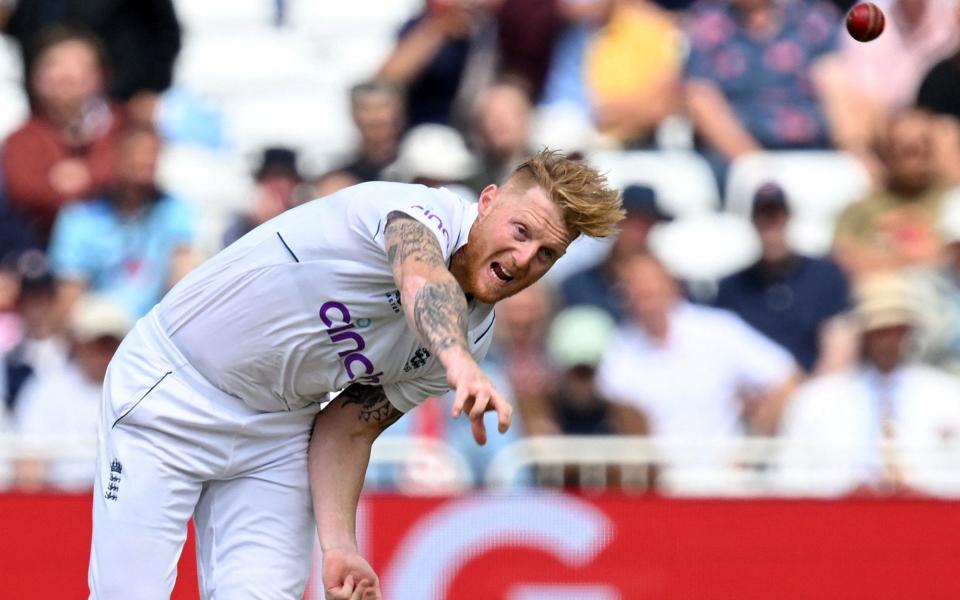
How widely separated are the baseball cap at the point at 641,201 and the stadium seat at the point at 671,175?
0.38 metres

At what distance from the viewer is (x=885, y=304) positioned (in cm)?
873

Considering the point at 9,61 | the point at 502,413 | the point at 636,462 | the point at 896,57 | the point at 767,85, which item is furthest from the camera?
the point at 9,61

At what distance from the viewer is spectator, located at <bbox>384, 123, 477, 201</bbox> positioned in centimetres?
980

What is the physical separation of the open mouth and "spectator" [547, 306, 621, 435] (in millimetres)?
4241

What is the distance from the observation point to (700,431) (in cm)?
873

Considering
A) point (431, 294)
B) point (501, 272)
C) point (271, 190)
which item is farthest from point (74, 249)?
point (431, 294)

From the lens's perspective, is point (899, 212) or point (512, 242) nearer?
point (512, 242)

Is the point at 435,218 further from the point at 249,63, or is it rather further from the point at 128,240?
the point at 249,63

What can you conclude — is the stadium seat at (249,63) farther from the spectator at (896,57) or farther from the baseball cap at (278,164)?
the spectator at (896,57)

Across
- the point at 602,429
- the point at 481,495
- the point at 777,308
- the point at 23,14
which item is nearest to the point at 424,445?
the point at 481,495

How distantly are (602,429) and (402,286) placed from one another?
4551mm

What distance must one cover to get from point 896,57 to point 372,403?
580 cm

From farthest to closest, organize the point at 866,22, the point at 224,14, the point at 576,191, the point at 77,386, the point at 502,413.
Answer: the point at 224,14 < the point at 77,386 < the point at 866,22 < the point at 576,191 < the point at 502,413

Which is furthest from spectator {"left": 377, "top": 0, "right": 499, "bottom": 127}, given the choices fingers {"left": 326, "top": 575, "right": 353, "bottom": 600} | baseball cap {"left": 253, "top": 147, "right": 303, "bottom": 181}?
fingers {"left": 326, "top": 575, "right": 353, "bottom": 600}
